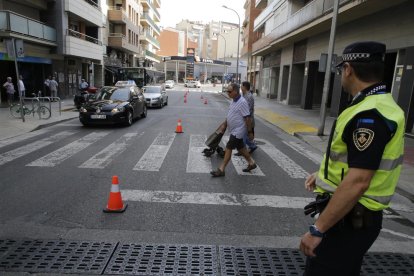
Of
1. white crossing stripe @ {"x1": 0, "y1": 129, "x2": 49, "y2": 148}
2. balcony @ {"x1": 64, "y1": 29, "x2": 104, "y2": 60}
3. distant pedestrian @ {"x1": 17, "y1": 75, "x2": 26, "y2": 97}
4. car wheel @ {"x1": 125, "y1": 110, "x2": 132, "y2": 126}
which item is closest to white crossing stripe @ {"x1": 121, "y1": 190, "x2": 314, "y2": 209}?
white crossing stripe @ {"x1": 0, "y1": 129, "x2": 49, "y2": 148}

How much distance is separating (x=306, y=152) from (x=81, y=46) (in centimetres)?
2312

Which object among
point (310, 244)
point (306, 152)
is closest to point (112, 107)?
point (306, 152)

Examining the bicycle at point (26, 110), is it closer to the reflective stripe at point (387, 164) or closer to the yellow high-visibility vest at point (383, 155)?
the yellow high-visibility vest at point (383, 155)

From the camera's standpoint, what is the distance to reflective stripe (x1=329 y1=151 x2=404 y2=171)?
6.11ft

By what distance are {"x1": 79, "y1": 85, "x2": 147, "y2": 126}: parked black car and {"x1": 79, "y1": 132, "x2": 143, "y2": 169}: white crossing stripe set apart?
7.34 ft

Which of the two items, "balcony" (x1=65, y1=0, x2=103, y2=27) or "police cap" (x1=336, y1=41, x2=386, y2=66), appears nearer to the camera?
"police cap" (x1=336, y1=41, x2=386, y2=66)

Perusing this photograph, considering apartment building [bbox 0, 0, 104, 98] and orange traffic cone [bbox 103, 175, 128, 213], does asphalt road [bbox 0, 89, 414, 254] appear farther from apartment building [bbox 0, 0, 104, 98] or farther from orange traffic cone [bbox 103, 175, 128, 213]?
apartment building [bbox 0, 0, 104, 98]

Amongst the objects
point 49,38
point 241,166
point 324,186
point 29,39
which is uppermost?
point 49,38

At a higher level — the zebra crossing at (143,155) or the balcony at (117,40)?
the balcony at (117,40)

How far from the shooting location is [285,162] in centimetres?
838

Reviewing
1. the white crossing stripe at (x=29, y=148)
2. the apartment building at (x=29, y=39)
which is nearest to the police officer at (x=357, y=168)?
the white crossing stripe at (x=29, y=148)

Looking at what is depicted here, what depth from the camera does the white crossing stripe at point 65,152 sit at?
749cm

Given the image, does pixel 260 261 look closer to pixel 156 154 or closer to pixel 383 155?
pixel 383 155

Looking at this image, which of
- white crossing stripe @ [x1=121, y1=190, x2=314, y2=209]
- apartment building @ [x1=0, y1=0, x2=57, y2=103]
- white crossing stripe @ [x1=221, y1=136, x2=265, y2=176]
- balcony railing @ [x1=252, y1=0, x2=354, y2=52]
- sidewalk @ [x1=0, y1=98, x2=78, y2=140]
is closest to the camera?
white crossing stripe @ [x1=121, y1=190, x2=314, y2=209]
